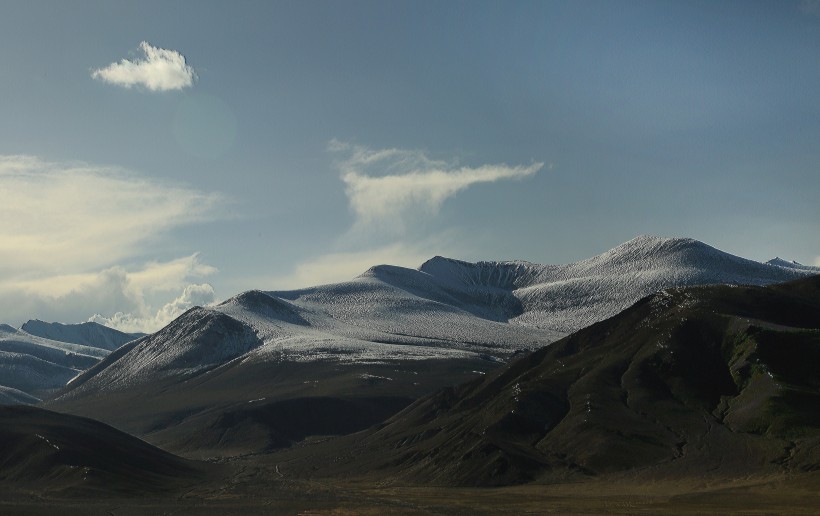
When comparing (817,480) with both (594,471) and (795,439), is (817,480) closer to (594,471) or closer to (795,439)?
(795,439)

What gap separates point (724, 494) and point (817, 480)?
633 inches

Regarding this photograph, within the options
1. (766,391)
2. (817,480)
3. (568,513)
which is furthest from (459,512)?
(766,391)

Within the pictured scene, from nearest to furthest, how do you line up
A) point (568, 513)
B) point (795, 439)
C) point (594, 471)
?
point (568, 513) → point (795, 439) → point (594, 471)

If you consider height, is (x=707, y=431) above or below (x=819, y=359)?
below

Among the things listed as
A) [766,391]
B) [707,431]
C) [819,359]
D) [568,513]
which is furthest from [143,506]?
[819,359]

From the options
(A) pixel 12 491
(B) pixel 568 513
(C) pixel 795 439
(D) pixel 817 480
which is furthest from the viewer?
(A) pixel 12 491

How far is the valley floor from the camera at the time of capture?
5635 inches

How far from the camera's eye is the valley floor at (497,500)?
470 ft

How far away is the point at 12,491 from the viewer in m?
196

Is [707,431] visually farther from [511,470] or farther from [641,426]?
[511,470]

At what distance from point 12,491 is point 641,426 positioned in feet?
456

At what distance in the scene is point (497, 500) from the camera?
165250 millimetres

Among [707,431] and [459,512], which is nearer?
[459,512]

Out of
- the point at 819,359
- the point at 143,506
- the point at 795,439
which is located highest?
the point at 819,359
